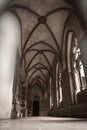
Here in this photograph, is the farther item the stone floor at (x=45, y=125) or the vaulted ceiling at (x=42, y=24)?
the vaulted ceiling at (x=42, y=24)

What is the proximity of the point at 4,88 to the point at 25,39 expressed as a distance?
560 cm

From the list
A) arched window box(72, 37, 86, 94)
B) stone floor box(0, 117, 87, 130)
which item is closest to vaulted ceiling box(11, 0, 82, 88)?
arched window box(72, 37, 86, 94)

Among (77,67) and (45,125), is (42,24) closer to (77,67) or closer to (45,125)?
(77,67)

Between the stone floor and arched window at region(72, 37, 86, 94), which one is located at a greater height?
arched window at region(72, 37, 86, 94)

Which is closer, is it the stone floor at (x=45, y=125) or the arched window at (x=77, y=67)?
the stone floor at (x=45, y=125)

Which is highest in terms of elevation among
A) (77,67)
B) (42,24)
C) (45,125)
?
(42,24)

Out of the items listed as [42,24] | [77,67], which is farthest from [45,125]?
[42,24]

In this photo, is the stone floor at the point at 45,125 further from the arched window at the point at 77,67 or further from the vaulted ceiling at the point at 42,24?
the vaulted ceiling at the point at 42,24

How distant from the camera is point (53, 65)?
54.1 ft

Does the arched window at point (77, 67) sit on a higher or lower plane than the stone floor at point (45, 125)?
higher

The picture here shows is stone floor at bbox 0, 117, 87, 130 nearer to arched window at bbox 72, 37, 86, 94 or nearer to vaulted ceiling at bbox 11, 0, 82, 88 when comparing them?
arched window at bbox 72, 37, 86, 94

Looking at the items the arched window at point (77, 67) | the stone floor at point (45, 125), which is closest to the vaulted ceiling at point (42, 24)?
the arched window at point (77, 67)

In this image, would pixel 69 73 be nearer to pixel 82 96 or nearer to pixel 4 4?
pixel 82 96

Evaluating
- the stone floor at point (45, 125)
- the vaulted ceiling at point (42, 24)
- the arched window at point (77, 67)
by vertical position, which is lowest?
the stone floor at point (45, 125)
